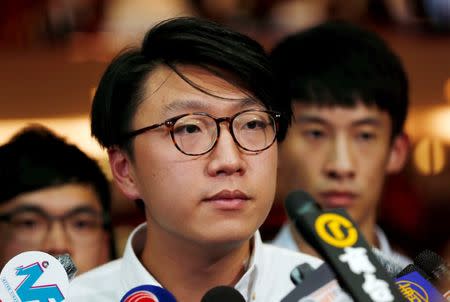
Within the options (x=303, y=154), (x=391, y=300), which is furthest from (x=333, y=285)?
(x=303, y=154)

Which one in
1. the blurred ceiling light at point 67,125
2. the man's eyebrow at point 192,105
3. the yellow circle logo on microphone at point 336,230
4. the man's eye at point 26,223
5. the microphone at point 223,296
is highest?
the yellow circle logo on microphone at point 336,230

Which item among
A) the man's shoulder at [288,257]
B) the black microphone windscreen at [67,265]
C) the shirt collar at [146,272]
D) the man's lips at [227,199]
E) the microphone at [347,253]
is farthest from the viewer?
the man's shoulder at [288,257]

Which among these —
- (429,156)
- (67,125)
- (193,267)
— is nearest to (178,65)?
(193,267)

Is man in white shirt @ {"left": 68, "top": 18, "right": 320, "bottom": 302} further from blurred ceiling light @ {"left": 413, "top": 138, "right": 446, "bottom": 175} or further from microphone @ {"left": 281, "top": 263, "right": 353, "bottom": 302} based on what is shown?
blurred ceiling light @ {"left": 413, "top": 138, "right": 446, "bottom": 175}

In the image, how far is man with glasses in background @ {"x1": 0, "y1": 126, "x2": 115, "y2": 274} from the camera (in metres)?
1.73

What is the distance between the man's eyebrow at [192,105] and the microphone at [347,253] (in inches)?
14.6

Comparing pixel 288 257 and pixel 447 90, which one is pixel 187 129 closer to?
pixel 288 257

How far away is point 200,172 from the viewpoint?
125 cm

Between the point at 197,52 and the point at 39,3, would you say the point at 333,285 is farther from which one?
the point at 39,3

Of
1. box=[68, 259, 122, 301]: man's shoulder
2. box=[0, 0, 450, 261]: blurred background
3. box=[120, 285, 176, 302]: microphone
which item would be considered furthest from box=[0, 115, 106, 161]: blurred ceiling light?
box=[120, 285, 176, 302]: microphone

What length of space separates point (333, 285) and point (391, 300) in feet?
0.21

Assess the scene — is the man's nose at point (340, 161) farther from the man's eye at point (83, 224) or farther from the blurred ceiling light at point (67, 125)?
the blurred ceiling light at point (67, 125)

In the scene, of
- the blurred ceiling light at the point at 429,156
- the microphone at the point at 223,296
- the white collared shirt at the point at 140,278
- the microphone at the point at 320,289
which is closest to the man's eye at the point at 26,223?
the white collared shirt at the point at 140,278

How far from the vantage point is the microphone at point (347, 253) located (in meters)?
0.87
